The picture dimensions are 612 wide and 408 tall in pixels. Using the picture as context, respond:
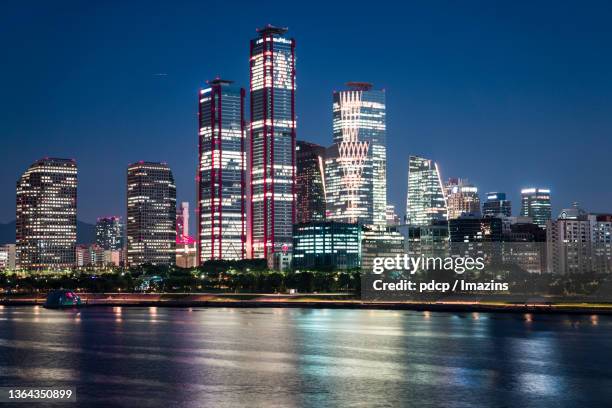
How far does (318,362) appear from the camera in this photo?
183ft

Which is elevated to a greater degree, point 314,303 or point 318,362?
point 318,362

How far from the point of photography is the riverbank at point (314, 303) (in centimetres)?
11512

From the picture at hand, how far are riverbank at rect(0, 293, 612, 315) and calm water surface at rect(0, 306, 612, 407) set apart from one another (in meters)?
21.2

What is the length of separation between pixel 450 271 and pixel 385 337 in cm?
8278

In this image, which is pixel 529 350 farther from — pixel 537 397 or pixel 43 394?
pixel 43 394

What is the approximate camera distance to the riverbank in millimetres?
115125

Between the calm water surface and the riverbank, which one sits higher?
the calm water surface

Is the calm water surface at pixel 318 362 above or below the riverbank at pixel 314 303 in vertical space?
above

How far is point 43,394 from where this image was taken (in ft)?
142

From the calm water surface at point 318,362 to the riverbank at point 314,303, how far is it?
21.2 meters

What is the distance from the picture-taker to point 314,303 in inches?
5290

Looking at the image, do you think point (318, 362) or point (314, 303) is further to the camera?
point (314, 303)

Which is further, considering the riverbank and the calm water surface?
the riverbank

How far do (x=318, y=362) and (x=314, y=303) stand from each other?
258 ft
